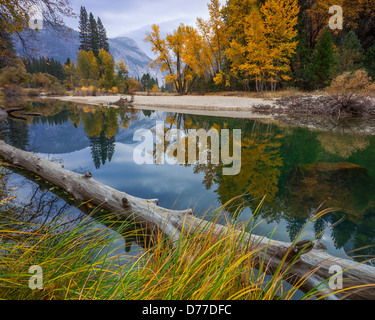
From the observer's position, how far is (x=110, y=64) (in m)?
48.6

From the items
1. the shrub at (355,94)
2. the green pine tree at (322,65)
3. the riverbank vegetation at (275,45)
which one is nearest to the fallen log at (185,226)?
the shrub at (355,94)

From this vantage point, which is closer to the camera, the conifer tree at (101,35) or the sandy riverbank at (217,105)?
the sandy riverbank at (217,105)

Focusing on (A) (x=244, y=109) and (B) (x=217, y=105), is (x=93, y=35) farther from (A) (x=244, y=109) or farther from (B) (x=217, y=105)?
(A) (x=244, y=109)

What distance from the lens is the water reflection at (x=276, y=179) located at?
10.1 ft

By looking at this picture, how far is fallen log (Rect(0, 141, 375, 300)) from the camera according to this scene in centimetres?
164

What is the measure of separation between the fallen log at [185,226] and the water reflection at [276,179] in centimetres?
28

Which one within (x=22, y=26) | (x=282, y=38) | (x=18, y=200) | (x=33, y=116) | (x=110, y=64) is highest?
(x=110, y=64)

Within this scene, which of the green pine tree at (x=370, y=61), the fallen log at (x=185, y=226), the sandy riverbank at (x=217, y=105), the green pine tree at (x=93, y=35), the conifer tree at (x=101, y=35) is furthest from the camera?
the conifer tree at (x=101, y=35)

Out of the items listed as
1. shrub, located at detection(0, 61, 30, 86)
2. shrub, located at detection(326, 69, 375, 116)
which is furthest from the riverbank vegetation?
shrub, located at detection(0, 61, 30, 86)

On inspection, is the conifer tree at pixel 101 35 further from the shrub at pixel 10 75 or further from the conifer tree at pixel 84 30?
the shrub at pixel 10 75

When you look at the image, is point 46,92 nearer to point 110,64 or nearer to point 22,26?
point 110,64

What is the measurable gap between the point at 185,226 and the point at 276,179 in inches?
115

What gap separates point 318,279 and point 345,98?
49.5ft
